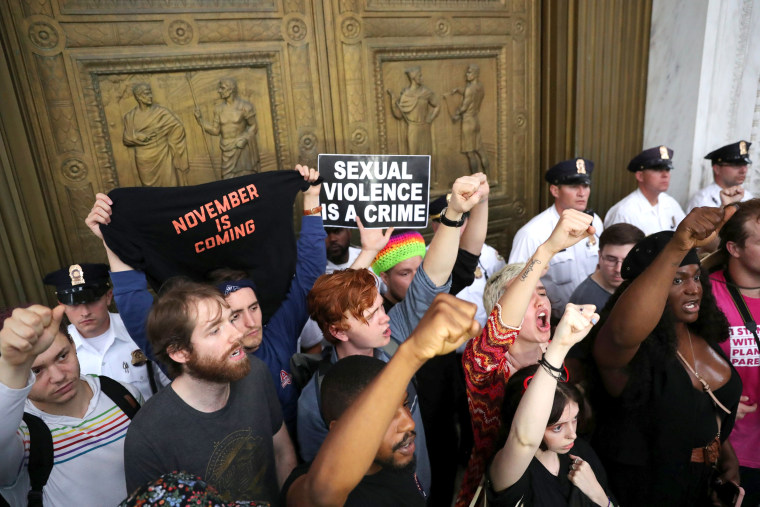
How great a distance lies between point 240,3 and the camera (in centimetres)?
342

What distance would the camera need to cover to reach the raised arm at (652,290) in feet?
5.08

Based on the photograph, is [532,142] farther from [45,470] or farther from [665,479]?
[45,470]

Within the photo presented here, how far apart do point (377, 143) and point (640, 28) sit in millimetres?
2866

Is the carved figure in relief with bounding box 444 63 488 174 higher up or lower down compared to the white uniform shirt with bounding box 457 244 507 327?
higher up

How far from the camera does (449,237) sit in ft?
6.02

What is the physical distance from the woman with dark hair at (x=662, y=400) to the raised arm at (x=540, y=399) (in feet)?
1.36

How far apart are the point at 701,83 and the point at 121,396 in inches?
202

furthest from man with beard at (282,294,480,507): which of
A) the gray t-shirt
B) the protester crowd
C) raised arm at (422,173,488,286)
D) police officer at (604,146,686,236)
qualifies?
police officer at (604,146,686,236)

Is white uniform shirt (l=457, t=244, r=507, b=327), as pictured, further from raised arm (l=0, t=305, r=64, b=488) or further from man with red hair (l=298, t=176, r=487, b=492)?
raised arm (l=0, t=305, r=64, b=488)

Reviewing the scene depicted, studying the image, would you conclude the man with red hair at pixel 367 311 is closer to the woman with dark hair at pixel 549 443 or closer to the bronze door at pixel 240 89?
the woman with dark hair at pixel 549 443

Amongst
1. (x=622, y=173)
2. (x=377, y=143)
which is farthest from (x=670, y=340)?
(x=622, y=173)

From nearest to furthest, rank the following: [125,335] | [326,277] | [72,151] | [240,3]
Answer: [326,277] < [125,335] < [72,151] < [240,3]

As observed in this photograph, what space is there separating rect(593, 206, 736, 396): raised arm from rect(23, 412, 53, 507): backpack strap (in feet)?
5.96

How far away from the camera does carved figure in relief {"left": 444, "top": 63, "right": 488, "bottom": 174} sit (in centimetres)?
426
